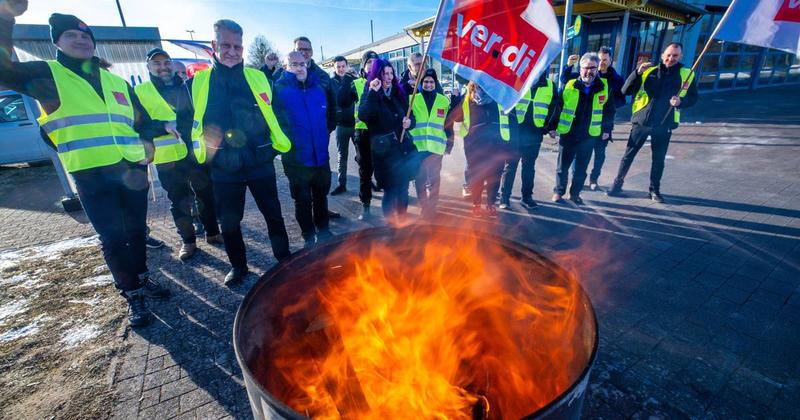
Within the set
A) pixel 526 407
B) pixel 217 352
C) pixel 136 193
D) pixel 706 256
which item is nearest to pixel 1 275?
pixel 136 193

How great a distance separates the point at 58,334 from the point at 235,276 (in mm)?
1395

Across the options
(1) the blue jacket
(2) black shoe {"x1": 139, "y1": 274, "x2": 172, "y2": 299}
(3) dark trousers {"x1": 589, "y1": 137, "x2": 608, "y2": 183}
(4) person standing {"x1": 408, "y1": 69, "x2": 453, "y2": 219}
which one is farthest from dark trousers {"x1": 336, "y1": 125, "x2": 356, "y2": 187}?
(3) dark trousers {"x1": 589, "y1": 137, "x2": 608, "y2": 183}

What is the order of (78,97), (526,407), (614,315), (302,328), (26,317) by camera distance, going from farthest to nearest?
(26,317) → (614,315) → (78,97) → (302,328) → (526,407)

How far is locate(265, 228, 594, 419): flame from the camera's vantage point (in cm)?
164

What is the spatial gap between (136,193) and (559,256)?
4187mm

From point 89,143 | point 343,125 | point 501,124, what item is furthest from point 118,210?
point 501,124

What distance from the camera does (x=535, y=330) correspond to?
73.9 inches

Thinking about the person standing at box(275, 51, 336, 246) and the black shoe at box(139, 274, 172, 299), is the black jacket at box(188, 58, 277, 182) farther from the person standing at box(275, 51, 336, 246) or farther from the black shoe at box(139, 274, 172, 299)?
the black shoe at box(139, 274, 172, 299)

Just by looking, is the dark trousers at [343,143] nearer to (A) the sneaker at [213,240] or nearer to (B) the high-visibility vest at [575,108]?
(A) the sneaker at [213,240]

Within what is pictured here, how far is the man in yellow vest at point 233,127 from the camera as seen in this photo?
2984mm

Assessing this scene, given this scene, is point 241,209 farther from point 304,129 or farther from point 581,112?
point 581,112

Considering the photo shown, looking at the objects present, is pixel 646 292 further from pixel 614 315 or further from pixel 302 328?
pixel 302 328

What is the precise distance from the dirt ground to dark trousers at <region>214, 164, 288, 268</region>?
1084 millimetres

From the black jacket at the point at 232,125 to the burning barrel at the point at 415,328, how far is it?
1.61 metres
